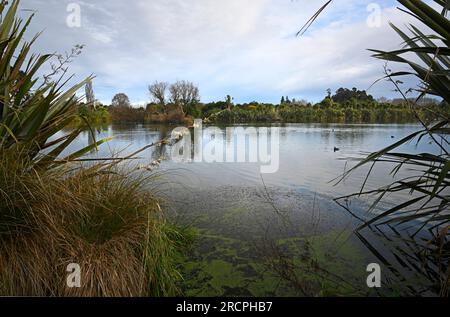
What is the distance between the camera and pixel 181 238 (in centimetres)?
250

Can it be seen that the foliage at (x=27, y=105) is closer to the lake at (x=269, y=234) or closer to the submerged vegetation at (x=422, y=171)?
the lake at (x=269, y=234)

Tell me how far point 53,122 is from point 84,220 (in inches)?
36.1

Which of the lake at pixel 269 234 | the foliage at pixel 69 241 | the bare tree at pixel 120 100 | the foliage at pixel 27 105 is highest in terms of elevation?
the bare tree at pixel 120 100

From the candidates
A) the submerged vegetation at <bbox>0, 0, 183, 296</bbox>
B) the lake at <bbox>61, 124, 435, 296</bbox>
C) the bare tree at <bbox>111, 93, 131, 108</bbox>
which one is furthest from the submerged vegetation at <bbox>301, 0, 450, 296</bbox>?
the bare tree at <bbox>111, 93, 131, 108</bbox>

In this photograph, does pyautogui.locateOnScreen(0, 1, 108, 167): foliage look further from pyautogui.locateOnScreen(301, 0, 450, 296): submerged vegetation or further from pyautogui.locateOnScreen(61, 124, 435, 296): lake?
pyautogui.locateOnScreen(301, 0, 450, 296): submerged vegetation

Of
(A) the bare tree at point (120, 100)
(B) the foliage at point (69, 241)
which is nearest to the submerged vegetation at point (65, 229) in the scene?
(B) the foliage at point (69, 241)

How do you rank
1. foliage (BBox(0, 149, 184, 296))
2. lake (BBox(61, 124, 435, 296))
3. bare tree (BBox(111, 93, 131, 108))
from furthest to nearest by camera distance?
bare tree (BBox(111, 93, 131, 108))
lake (BBox(61, 124, 435, 296))
foliage (BBox(0, 149, 184, 296))

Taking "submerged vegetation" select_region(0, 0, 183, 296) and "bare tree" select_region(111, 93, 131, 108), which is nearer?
"submerged vegetation" select_region(0, 0, 183, 296)

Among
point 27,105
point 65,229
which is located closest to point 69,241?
point 65,229

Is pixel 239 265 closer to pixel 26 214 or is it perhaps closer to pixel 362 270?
pixel 362 270

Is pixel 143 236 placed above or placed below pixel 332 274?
above
